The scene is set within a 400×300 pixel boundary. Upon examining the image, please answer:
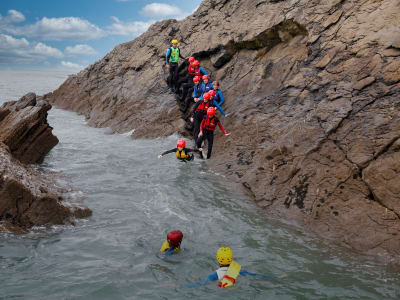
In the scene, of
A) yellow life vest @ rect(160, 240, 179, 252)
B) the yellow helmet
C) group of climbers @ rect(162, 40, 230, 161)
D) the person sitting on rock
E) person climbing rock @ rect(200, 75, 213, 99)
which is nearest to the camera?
the yellow helmet

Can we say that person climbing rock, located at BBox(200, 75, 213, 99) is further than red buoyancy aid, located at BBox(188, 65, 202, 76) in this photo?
No

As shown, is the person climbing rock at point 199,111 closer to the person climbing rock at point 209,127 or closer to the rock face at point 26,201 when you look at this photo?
the person climbing rock at point 209,127

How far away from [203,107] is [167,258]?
7.45 m

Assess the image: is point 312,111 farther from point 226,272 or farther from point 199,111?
point 226,272

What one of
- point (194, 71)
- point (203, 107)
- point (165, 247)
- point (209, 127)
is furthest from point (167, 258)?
point (194, 71)

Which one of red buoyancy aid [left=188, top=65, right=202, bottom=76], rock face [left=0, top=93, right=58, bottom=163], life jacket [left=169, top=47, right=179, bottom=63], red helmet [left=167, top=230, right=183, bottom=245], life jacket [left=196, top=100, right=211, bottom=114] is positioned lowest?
red helmet [left=167, top=230, right=183, bottom=245]

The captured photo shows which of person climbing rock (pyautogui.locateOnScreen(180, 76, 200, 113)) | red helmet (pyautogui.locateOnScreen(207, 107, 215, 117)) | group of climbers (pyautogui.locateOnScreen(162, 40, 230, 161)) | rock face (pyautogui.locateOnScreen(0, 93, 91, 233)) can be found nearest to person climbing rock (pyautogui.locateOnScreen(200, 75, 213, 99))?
group of climbers (pyautogui.locateOnScreen(162, 40, 230, 161))

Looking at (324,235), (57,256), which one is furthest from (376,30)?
(57,256)

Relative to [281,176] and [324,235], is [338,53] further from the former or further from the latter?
[324,235]

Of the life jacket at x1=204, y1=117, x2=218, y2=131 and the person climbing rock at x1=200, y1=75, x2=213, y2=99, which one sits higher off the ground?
the person climbing rock at x1=200, y1=75, x2=213, y2=99

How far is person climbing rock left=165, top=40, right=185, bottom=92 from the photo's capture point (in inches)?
663

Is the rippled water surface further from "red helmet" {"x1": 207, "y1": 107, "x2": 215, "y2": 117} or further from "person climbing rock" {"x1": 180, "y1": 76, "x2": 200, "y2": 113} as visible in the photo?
"person climbing rock" {"x1": 180, "y1": 76, "x2": 200, "y2": 113}

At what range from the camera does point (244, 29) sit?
602 inches

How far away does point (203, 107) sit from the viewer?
511 inches
